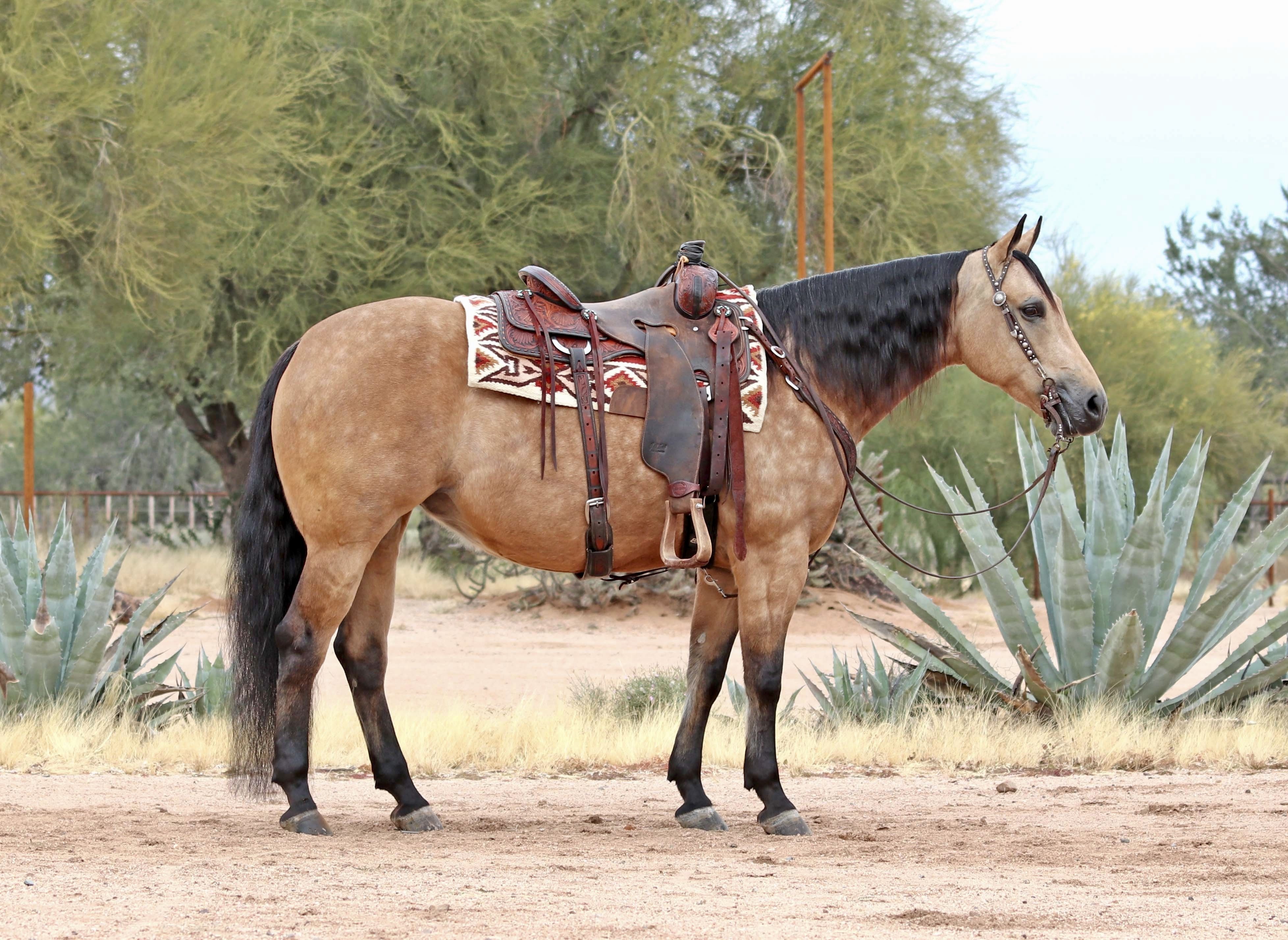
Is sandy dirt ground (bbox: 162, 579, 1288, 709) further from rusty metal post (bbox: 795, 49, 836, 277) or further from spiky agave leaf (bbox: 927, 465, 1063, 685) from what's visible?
rusty metal post (bbox: 795, 49, 836, 277)

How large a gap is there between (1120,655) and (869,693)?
4.78 ft

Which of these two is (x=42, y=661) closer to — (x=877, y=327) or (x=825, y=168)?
(x=877, y=327)

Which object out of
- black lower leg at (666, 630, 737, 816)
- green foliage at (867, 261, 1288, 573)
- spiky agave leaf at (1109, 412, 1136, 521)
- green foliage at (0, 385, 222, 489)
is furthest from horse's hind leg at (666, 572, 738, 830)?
green foliage at (0, 385, 222, 489)

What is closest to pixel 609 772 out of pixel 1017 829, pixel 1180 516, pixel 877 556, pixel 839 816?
pixel 839 816

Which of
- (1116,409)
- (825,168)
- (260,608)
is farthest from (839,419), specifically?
(1116,409)

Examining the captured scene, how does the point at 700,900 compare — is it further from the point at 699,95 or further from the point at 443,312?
the point at 699,95

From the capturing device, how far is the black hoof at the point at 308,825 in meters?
5.38

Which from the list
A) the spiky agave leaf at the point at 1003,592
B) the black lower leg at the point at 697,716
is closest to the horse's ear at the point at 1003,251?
the black lower leg at the point at 697,716

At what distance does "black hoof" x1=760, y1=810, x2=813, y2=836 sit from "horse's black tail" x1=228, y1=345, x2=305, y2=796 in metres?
1.93

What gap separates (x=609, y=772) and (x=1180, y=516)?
3.49 metres

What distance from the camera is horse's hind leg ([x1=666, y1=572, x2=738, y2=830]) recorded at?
5.81 meters

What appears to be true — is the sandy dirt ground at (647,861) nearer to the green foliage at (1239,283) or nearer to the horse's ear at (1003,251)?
the horse's ear at (1003,251)

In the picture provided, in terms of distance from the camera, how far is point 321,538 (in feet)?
17.3

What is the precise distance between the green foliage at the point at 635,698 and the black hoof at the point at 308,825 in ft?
10.8
